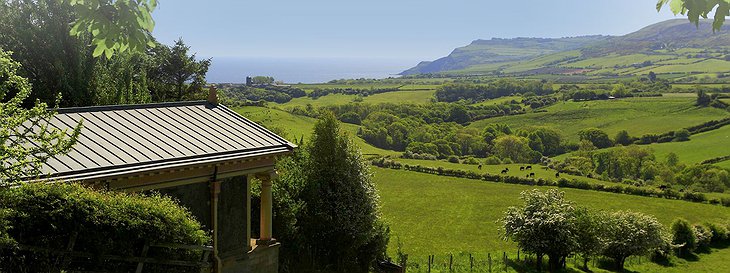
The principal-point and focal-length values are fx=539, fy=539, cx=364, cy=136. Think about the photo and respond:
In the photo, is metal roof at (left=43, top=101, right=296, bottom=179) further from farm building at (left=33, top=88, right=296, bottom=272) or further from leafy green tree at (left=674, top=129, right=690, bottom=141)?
leafy green tree at (left=674, top=129, right=690, bottom=141)

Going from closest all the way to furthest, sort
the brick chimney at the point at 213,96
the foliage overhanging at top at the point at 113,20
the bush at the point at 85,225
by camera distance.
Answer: the foliage overhanging at top at the point at 113,20 → the bush at the point at 85,225 → the brick chimney at the point at 213,96

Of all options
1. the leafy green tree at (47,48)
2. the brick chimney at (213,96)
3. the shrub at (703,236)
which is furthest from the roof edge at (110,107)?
the shrub at (703,236)

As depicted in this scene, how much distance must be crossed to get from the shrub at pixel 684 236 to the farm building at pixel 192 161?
1746 inches

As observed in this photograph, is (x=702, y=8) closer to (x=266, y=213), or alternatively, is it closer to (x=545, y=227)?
(x=266, y=213)

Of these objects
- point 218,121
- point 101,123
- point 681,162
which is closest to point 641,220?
point 218,121

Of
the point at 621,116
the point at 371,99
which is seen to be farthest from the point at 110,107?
the point at 371,99

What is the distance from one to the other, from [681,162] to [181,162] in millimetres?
107028

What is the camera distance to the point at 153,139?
13.1 meters

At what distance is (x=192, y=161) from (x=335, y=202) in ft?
37.8

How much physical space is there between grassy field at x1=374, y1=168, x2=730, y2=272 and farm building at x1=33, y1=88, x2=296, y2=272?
84.4 ft

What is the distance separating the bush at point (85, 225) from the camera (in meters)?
7.97

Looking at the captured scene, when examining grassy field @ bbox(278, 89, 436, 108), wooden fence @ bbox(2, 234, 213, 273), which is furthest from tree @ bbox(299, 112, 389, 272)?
grassy field @ bbox(278, 89, 436, 108)

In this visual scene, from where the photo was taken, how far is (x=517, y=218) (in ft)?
127

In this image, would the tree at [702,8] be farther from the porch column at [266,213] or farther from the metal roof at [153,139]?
the porch column at [266,213]
